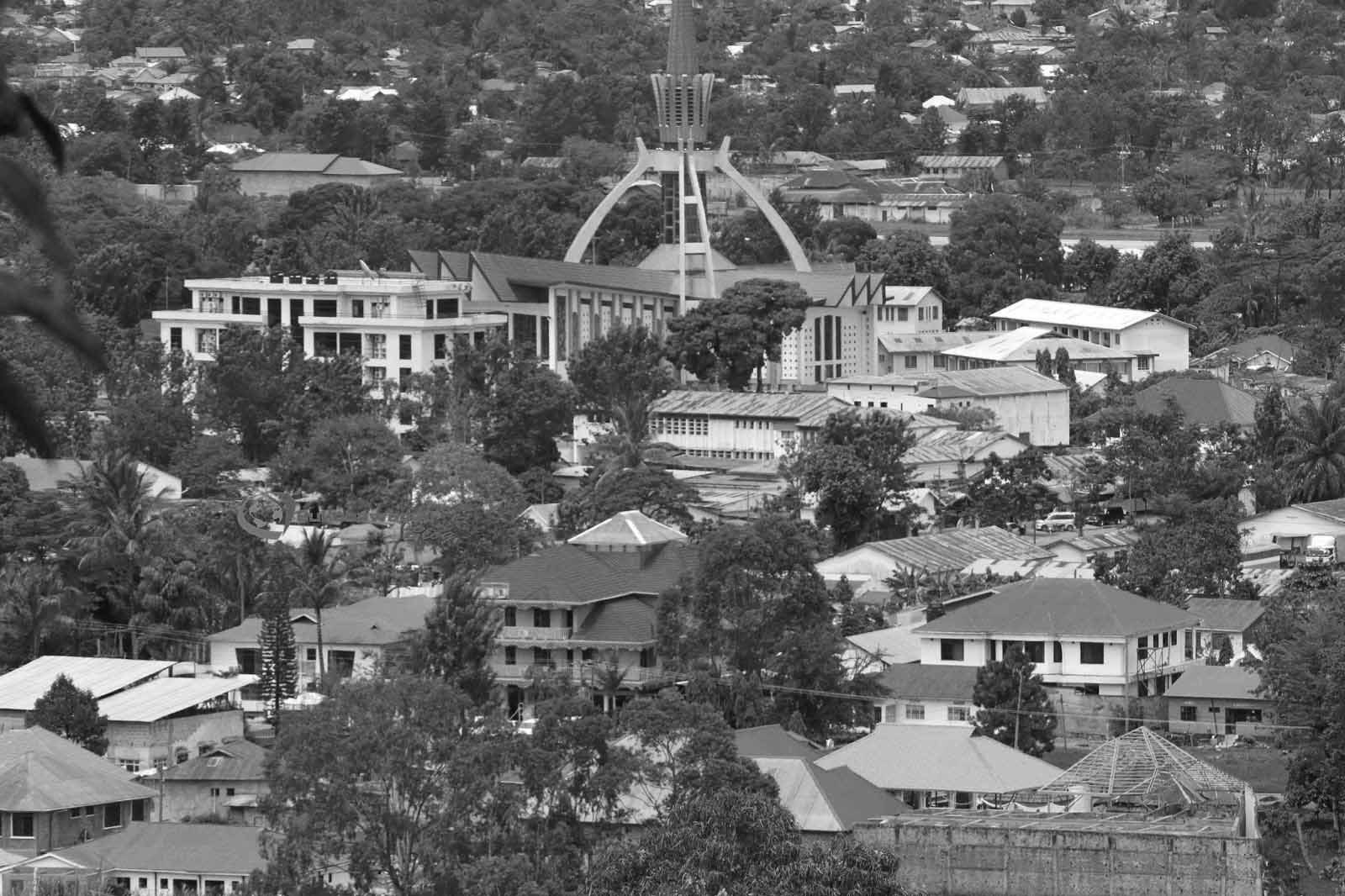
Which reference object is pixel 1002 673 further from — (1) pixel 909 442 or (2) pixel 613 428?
(2) pixel 613 428

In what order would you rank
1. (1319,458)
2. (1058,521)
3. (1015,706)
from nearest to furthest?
(1015,706), (1058,521), (1319,458)

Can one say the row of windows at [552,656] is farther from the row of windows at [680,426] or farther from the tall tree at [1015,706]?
the row of windows at [680,426]

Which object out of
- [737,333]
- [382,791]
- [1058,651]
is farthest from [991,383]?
[382,791]

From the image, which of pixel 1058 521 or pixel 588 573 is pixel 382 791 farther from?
pixel 1058 521

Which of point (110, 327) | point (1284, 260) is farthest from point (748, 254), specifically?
point (110, 327)

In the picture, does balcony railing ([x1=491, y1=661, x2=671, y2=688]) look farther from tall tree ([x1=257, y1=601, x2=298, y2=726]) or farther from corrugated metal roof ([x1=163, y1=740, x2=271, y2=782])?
corrugated metal roof ([x1=163, y1=740, x2=271, y2=782])

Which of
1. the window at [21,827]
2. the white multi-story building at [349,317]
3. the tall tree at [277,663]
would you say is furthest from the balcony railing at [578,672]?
the white multi-story building at [349,317]
